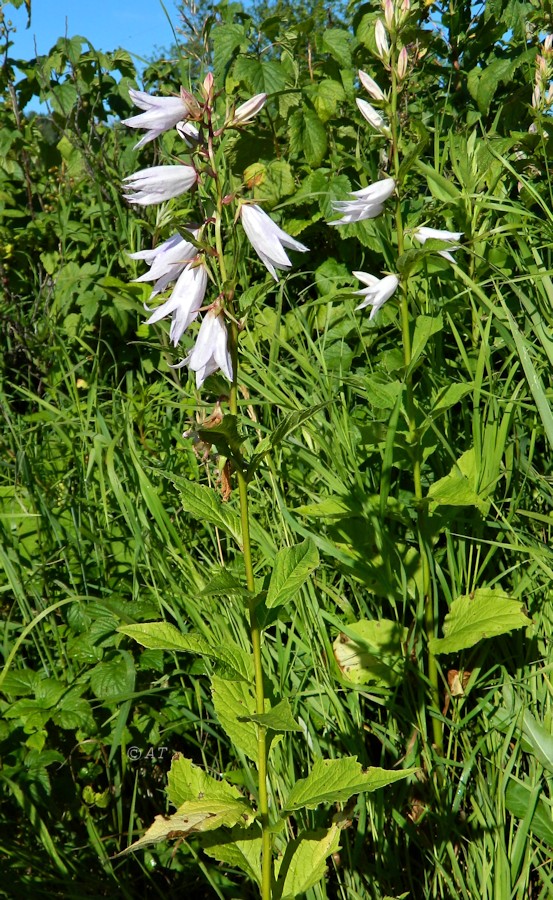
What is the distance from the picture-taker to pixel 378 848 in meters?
1.59

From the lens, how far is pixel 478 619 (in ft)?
5.47

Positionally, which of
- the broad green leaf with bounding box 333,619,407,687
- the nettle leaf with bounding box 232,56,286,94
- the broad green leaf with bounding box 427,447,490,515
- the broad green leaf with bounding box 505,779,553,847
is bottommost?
the broad green leaf with bounding box 505,779,553,847

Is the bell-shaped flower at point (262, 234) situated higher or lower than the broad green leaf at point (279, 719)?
higher

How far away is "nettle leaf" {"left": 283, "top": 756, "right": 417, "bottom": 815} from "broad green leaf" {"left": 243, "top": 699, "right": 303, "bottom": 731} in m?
0.13

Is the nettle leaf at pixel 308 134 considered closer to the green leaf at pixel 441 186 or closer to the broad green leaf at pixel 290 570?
the green leaf at pixel 441 186

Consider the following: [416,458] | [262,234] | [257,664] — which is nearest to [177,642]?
[257,664]

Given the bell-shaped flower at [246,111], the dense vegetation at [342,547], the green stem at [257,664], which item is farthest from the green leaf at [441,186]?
the green stem at [257,664]

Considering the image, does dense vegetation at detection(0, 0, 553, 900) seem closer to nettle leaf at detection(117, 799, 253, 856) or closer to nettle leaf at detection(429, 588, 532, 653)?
nettle leaf at detection(429, 588, 532, 653)

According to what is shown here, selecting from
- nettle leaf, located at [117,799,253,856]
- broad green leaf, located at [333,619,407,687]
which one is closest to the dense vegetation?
broad green leaf, located at [333,619,407,687]

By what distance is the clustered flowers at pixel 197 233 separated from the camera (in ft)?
3.94

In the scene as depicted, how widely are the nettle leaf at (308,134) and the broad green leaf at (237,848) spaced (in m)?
2.24

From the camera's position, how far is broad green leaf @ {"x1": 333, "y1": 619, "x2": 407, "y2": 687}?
173 centimetres

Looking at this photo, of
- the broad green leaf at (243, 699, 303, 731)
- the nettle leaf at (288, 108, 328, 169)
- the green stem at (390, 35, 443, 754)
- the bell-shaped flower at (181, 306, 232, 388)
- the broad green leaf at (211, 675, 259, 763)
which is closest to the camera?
the broad green leaf at (243, 699, 303, 731)

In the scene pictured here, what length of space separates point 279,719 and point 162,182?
838mm
